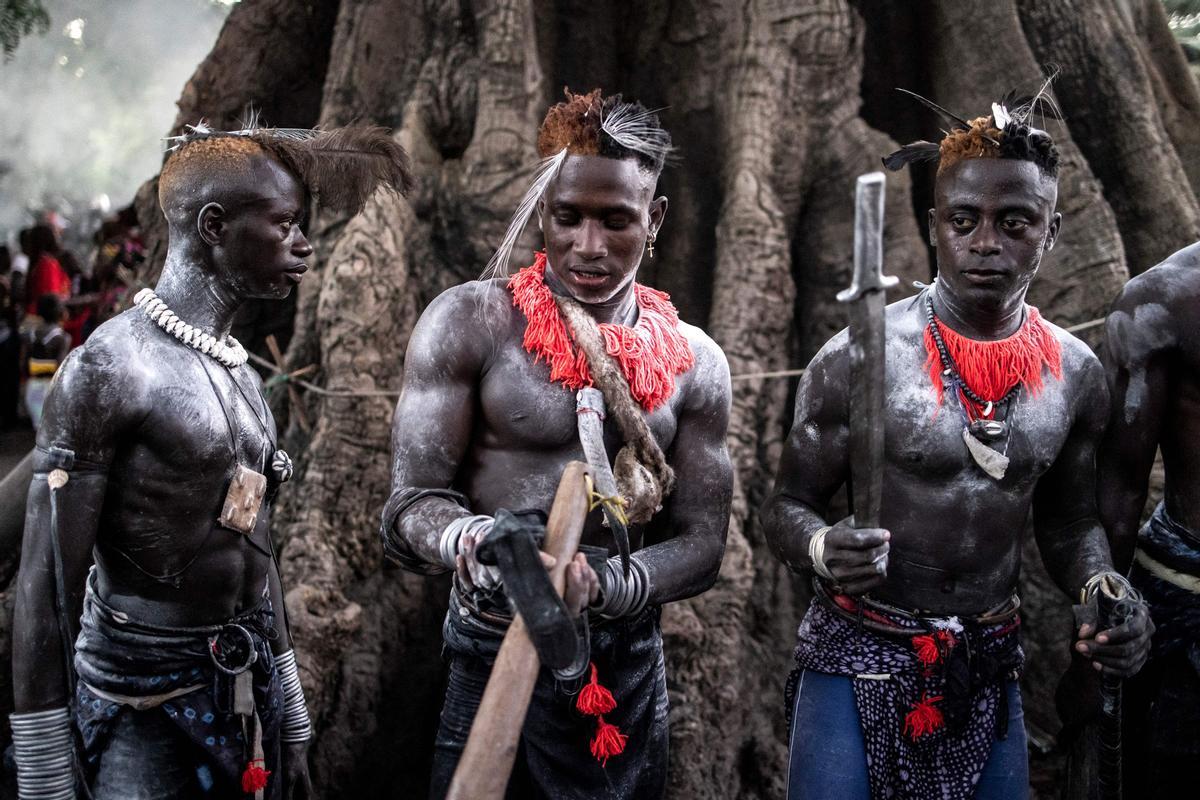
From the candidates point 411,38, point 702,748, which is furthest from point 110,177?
point 702,748

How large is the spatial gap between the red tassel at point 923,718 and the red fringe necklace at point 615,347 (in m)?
1.13

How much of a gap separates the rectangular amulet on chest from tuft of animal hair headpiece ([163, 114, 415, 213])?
0.85 metres

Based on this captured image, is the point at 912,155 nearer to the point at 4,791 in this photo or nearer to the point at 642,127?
the point at 642,127

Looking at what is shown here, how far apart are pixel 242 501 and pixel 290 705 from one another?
2.32ft

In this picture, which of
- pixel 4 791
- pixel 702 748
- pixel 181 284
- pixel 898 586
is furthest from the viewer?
pixel 4 791

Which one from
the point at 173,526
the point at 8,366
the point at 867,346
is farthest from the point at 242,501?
the point at 8,366

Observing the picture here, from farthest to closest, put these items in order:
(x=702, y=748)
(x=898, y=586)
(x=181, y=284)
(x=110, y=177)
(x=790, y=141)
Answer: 1. (x=110, y=177)
2. (x=790, y=141)
3. (x=702, y=748)
4. (x=898, y=586)
5. (x=181, y=284)

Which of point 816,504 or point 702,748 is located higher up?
point 816,504

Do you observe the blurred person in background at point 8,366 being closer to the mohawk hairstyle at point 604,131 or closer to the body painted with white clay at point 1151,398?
the mohawk hairstyle at point 604,131

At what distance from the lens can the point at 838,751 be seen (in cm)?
304

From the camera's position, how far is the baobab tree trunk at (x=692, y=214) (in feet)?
15.7

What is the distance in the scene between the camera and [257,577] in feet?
9.78

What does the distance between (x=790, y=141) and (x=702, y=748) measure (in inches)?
121

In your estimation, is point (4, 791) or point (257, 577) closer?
point (257, 577)
